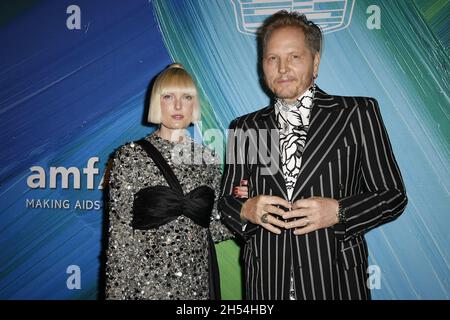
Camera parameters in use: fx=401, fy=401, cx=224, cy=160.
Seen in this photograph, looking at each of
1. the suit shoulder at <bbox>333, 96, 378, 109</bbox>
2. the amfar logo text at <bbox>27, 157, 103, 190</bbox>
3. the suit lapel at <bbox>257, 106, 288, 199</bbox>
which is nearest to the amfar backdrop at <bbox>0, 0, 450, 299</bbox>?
the amfar logo text at <bbox>27, 157, 103, 190</bbox>

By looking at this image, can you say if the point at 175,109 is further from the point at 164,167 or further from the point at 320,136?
the point at 320,136

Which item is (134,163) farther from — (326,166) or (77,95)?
(77,95)

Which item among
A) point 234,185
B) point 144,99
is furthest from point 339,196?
point 144,99

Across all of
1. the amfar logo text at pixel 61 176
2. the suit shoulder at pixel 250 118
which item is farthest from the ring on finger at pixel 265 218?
the amfar logo text at pixel 61 176

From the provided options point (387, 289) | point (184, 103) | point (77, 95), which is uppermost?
point (77, 95)

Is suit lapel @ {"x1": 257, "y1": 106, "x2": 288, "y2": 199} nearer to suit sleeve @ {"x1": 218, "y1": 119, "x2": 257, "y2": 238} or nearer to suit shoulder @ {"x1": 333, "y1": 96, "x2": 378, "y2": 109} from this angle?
suit sleeve @ {"x1": 218, "y1": 119, "x2": 257, "y2": 238}

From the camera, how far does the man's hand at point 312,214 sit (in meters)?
1.48

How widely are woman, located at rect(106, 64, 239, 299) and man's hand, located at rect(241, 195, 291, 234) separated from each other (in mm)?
337

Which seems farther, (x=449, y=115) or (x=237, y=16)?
(x=237, y=16)

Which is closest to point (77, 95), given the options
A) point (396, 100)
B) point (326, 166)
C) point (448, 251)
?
point (326, 166)

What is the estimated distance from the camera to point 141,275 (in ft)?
6.03

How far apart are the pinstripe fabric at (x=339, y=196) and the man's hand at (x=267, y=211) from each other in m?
0.08

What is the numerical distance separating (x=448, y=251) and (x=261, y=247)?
4.67 feet

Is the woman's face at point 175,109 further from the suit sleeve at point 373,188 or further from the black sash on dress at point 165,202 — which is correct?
the suit sleeve at point 373,188
